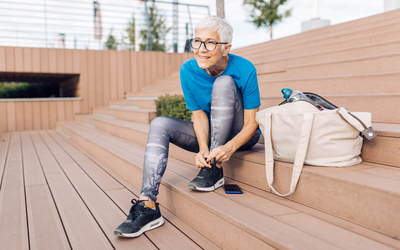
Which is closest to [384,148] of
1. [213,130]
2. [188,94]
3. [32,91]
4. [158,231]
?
[213,130]

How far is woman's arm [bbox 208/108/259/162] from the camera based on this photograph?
1.40 metres

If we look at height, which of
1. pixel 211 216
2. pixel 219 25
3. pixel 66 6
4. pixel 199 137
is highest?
pixel 66 6

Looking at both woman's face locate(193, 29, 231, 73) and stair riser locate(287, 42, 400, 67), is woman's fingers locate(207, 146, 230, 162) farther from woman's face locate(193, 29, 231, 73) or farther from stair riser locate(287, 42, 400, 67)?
stair riser locate(287, 42, 400, 67)

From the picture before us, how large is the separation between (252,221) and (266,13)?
48.8ft

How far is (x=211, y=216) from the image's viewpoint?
1.29m

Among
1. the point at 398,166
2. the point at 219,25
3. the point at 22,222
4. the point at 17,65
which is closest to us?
the point at 398,166

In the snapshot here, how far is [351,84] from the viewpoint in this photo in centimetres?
204

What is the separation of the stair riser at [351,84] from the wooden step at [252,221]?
1.10m

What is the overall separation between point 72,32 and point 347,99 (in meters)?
6.03

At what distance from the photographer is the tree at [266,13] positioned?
47.4 ft

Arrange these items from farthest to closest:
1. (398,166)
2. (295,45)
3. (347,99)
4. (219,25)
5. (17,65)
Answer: (17,65) < (295,45) < (347,99) < (219,25) < (398,166)

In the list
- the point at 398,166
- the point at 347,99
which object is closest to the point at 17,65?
the point at 347,99

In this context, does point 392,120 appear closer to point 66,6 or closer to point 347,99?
point 347,99

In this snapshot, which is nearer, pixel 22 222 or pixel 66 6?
pixel 22 222
